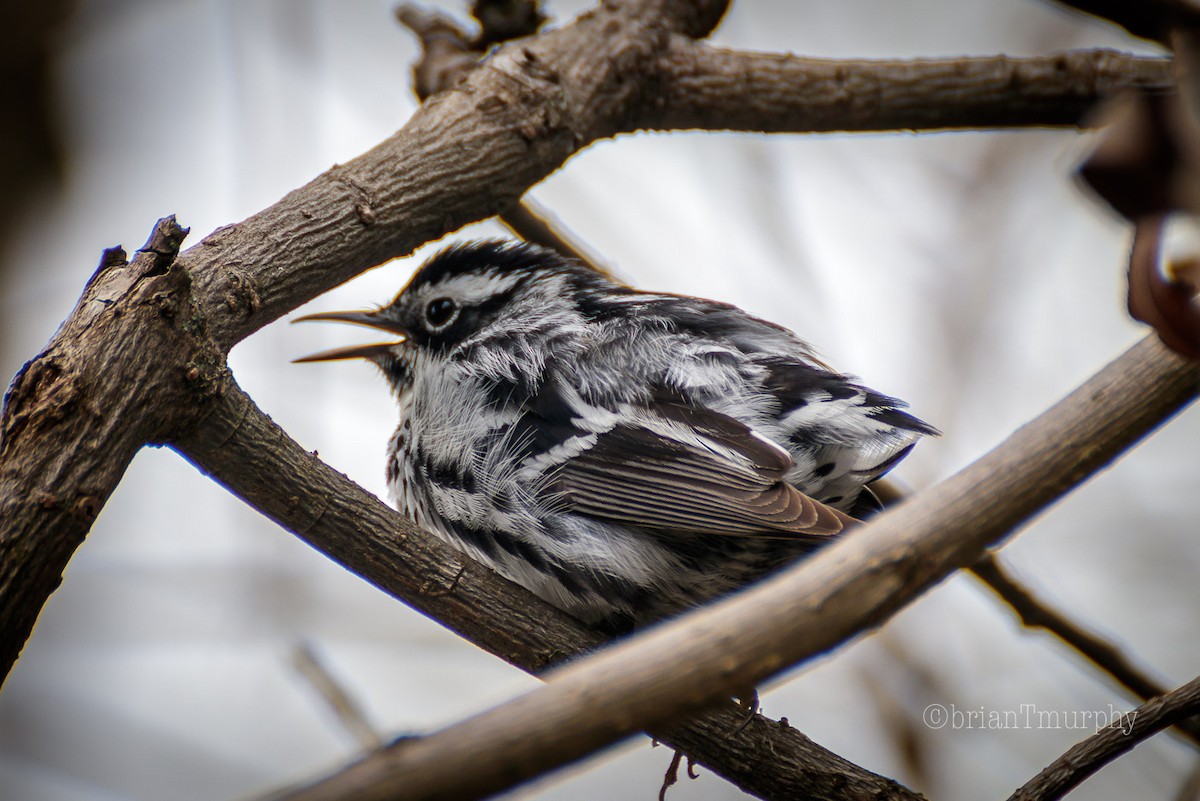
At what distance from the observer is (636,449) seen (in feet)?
10.7

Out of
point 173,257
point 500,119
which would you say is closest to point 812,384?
point 500,119

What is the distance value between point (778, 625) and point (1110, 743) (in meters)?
1.62

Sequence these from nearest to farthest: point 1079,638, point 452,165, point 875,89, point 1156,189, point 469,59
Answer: point 1156,189 < point 452,165 < point 1079,638 < point 875,89 < point 469,59

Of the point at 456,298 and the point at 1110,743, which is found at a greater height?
the point at 456,298

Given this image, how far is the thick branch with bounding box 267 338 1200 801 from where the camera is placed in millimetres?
1507

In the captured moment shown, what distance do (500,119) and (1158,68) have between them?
9.24ft

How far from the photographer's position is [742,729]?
2.91 metres

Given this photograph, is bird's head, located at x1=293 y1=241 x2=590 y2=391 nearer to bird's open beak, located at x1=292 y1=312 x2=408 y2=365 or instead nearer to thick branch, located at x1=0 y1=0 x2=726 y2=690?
bird's open beak, located at x1=292 y1=312 x2=408 y2=365

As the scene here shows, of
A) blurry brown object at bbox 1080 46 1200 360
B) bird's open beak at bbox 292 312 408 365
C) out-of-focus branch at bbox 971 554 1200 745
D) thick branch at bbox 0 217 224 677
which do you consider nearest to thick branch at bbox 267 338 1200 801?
blurry brown object at bbox 1080 46 1200 360

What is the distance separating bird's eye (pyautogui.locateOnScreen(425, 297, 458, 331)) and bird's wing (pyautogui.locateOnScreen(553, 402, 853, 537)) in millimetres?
1213

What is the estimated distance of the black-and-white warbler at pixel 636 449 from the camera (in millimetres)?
3088

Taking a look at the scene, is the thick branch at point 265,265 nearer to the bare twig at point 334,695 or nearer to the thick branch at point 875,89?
the thick branch at point 875,89

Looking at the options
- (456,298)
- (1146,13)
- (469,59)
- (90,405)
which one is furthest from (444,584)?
(469,59)

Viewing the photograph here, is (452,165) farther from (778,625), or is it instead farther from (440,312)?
(778,625)
